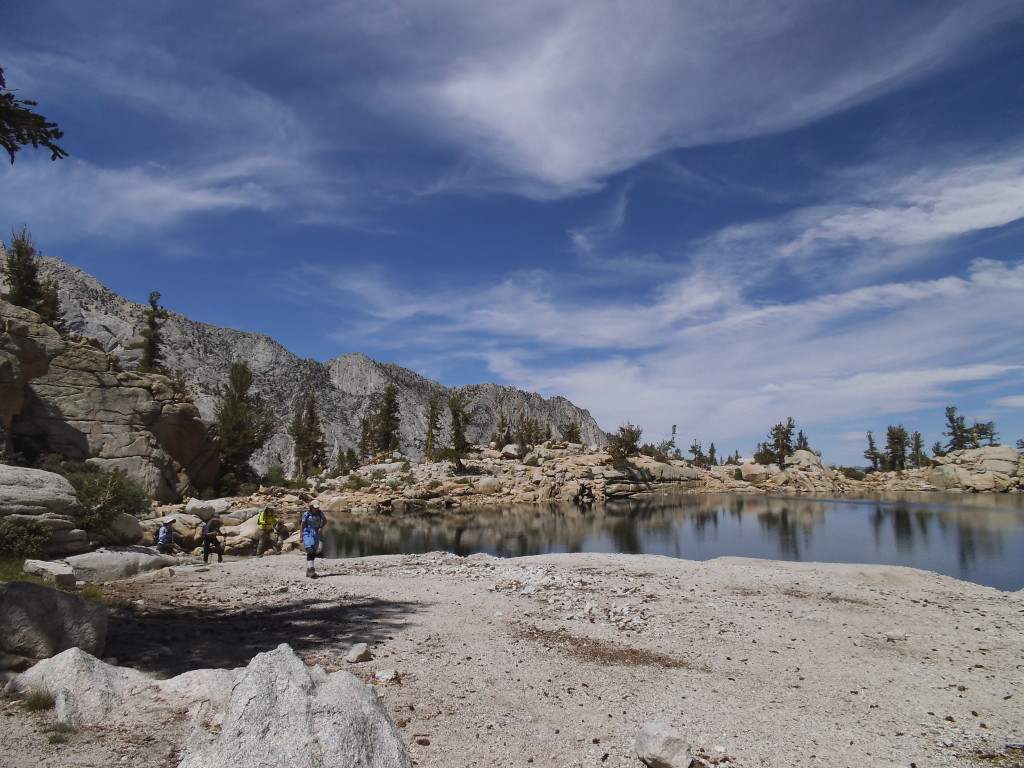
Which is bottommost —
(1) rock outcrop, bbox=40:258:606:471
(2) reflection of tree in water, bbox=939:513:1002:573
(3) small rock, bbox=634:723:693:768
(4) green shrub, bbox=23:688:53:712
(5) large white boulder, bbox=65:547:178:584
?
(2) reflection of tree in water, bbox=939:513:1002:573

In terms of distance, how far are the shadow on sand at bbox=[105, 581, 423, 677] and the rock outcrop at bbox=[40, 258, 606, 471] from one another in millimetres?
82085

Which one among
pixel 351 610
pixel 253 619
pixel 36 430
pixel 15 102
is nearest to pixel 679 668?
pixel 351 610

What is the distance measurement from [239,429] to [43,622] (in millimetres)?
43986

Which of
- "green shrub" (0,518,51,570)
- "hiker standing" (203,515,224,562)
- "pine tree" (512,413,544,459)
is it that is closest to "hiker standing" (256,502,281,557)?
"hiker standing" (203,515,224,562)

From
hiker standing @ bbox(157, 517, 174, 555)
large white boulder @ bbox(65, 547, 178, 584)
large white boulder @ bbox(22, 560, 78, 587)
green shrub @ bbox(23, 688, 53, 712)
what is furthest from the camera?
hiker standing @ bbox(157, 517, 174, 555)

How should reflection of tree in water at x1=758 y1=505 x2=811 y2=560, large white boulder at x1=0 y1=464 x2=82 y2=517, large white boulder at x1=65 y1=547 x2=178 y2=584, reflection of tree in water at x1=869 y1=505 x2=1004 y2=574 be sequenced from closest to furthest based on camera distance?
large white boulder at x1=0 y1=464 x2=82 y2=517 < large white boulder at x1=65 y1=547 x2=178 y2=584 < reflection of tree in water at x1=869 y1=505 x2=1004 y2=574 < reflection of tree in water at x1=758 y1=505 x2=811 y2=560

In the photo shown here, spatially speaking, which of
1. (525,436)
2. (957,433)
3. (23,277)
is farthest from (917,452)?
(23,277)

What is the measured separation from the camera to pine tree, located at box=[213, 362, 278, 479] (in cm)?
4528

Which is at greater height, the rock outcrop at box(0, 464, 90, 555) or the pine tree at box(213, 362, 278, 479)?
the pine tree at box(213, 362, 278, 479)

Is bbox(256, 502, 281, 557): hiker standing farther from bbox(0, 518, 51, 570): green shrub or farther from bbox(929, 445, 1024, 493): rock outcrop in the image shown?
bbox(929, 445, 1024, 493): rock outcrop

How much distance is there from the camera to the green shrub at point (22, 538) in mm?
10859

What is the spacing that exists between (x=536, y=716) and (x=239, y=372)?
5252 centimetres

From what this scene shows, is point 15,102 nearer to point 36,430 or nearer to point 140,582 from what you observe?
point 140,582

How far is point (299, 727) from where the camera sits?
12.8 ft
